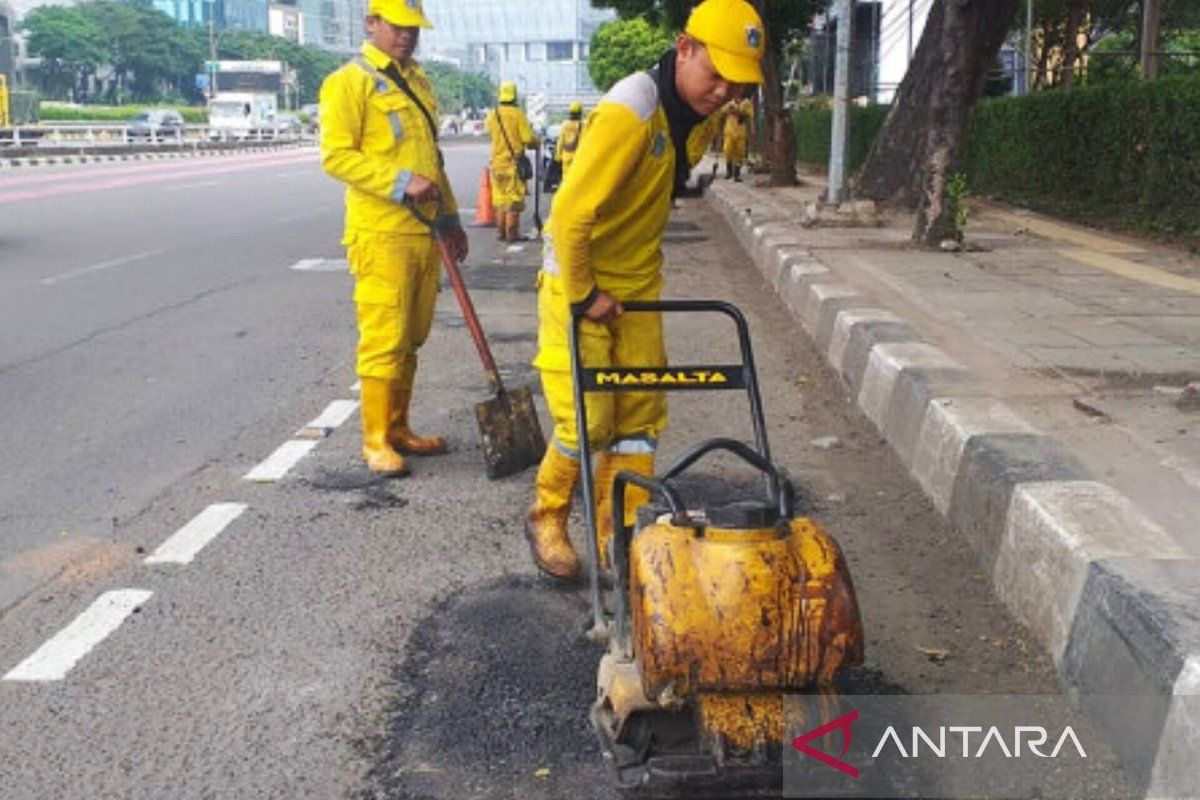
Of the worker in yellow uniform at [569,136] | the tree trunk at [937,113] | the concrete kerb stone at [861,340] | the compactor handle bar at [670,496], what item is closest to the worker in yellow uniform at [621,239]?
the compactor handle bar at [670,496]

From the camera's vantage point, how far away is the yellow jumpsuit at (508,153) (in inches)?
596

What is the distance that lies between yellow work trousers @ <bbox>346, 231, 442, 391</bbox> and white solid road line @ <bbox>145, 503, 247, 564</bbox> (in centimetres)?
82

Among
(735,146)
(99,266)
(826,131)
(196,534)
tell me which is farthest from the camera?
(826,131)

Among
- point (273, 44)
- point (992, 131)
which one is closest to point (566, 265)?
point (992, 131)

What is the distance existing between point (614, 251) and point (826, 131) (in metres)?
24.7

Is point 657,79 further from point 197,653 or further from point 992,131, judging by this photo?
point 992,131

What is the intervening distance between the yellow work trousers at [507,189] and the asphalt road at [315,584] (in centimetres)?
662

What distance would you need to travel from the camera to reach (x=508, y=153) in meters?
15.1

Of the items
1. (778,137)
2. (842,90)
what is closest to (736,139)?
(778,137)

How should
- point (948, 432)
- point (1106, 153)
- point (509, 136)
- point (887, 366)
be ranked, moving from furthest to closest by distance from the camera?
point (509, 136), point (1106, 153), point (887, 366), point (948, 432)

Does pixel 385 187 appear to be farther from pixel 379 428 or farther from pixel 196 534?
pixel 196 534

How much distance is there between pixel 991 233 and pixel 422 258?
9.13m

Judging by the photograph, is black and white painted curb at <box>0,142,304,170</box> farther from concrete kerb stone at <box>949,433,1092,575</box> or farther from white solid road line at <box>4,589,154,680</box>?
concrete kerb stone at <box>949,433,1092,575</box>

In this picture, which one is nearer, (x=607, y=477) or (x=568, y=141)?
(x=607, y=477)
